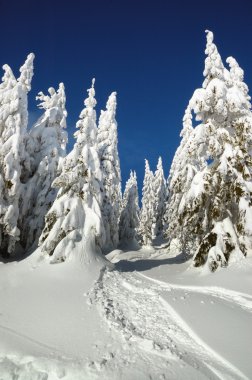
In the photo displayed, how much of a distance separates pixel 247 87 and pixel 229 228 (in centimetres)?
952

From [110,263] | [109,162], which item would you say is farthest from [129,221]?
[110,263]

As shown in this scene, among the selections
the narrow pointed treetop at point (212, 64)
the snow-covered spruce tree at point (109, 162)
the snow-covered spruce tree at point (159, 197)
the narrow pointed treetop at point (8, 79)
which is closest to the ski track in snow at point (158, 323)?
the narrow pointed treetop at point (212, 64)

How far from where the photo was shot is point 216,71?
17.0 metres

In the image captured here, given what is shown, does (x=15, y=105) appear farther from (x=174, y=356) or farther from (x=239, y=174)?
(x=174, y=356)

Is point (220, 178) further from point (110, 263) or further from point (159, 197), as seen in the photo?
point (159, 197)

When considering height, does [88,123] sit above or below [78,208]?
above

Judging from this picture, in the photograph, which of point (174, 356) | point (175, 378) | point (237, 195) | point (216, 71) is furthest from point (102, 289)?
point (216, 71)

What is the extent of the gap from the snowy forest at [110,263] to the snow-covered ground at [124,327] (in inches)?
1.4

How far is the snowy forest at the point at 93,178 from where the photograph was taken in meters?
15.7

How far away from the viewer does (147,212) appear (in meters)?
51.0

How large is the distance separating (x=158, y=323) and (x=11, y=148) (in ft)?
49.9

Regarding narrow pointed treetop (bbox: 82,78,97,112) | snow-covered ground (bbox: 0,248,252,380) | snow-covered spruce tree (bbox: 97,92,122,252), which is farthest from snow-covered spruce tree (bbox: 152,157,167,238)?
snow-covered ground (bbox: 0,248,252,380)

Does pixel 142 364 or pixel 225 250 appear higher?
pixel 225 250

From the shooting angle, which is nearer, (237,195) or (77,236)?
(237,195)
